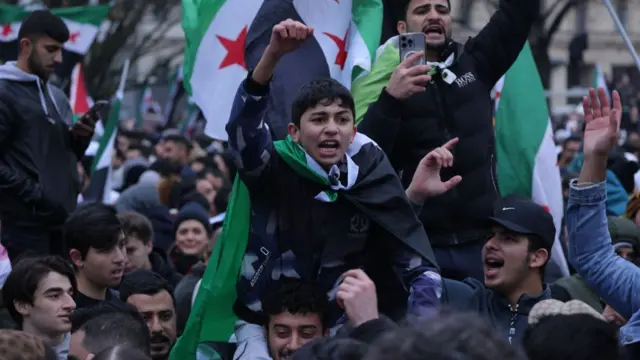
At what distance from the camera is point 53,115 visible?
845 centimetres

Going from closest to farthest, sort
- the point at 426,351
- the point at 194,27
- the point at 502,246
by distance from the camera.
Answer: the point at 426,351, the point at 502,246, the point at 194,27

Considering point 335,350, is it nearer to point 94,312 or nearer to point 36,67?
point 94,312

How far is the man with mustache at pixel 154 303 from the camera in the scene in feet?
23.8

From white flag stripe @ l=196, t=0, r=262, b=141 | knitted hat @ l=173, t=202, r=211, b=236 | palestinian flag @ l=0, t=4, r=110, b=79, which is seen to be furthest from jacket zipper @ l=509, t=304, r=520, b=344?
palestinian flag @ l=0, t=4, r=110, b=79

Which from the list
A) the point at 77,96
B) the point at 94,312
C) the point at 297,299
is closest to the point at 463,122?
the point at 297,299

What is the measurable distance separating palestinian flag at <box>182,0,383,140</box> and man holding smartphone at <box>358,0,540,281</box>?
2.12ft

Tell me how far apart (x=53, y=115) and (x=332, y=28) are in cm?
180

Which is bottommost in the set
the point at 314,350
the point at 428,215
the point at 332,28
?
the point at 314,350

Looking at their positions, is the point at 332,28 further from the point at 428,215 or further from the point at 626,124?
the point at 626,124

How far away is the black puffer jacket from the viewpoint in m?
6.43

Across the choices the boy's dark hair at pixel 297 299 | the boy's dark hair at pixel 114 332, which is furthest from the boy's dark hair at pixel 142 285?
the boy's dark hair at pixel 297 299

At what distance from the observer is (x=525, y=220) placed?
6117mm

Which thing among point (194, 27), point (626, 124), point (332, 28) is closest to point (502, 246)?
point (332, 28)

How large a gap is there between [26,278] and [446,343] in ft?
14.2
